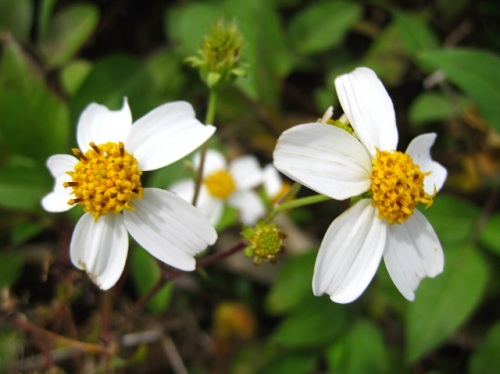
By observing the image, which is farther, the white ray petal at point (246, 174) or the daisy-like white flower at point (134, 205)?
the white ray petal at point (246, 174)

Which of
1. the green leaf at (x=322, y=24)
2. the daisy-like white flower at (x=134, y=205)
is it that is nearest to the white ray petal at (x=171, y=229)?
the daisy-like white flower at (x=134, y=205)

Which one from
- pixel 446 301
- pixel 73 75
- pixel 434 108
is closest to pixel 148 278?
pixel 73 75

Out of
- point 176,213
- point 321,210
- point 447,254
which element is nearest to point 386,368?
point 447,254

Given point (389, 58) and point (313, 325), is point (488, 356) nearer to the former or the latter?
point (313, 325)

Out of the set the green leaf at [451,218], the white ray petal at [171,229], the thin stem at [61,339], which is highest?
the white ray petal at [171,229]

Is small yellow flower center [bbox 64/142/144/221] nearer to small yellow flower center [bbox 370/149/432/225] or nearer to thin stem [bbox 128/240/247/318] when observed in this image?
thin stem [bbox 128/240/247/318]

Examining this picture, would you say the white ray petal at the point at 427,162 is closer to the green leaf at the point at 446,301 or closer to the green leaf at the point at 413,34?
the green leaf at the point at 446,301

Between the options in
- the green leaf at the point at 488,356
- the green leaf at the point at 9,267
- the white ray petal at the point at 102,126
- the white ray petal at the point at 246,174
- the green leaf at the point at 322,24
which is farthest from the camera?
the green leaf at the point at 322,24
